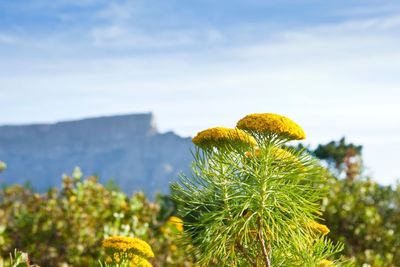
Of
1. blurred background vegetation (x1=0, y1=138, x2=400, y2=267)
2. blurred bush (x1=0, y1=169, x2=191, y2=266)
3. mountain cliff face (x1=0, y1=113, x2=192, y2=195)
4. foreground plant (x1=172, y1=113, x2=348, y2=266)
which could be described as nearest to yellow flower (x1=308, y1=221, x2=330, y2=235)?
foreground plant (x1=172, y1=113, x2=348, y2=266)

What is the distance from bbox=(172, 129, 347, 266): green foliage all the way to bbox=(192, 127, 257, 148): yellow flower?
3cm

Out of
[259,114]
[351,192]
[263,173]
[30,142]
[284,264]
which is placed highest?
[30,142]

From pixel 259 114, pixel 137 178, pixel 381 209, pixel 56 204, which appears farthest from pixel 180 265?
pixel 137 178

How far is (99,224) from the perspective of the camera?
855cm

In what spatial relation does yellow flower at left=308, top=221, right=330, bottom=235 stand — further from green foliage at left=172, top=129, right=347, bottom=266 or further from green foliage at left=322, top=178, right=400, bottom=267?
green foliage at left=322, top=178, right=400, bottom=267

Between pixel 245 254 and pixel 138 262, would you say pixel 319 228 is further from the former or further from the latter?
pixel 138 262

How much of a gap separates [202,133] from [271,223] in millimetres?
660

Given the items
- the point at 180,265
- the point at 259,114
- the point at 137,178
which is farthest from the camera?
the point at 137,178

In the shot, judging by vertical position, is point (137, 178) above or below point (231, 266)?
above

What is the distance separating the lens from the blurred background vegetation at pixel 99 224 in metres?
8.16

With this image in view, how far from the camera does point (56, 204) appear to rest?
28.1 feet

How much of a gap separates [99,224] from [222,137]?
4.93 meters

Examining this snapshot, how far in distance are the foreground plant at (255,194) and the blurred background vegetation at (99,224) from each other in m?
2.81

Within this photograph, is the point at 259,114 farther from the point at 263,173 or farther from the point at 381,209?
the point at 381,209
